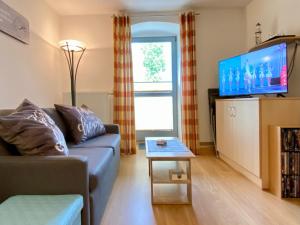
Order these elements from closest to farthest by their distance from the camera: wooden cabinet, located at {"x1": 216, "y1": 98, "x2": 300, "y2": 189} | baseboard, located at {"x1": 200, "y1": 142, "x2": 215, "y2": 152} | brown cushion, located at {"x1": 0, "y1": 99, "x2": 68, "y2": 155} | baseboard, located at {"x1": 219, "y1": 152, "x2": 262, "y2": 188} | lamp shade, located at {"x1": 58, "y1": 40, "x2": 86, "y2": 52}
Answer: brown cushion, located at {"x1": 0, "y1": 99, "x2": 68, "y2": 155}, wooden cabinet, located at {"x1": 216, "y1": 98, "x2": 300, "y2": 189}, baseboard, located at {"x1": 219, "y1": 152, "x2": 262, "y2": 188}, lamp shade, located at {"x1": 58, "y1": 40, "x2": 86, "y2": 52}, baseboard, located at {"x1": 200, "y1": 142, "x2": 215, "y2": 152}

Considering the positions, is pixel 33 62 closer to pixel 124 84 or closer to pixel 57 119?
pixel 57 119

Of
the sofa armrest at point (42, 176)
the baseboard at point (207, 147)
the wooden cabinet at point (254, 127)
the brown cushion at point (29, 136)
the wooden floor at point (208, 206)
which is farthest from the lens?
the baseboard at point (207, 147)

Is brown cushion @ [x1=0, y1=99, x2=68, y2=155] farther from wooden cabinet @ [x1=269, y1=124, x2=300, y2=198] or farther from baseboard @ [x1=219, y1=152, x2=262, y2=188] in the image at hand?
baseboard @ [x1=219, y1=152, x2=262, y2=188]

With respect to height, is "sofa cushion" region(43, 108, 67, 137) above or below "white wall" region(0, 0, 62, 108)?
below

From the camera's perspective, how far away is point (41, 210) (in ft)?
3.89

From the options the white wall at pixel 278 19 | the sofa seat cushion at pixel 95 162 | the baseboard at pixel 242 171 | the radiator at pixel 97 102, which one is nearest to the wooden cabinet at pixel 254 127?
the baseboard at pixel 242 171

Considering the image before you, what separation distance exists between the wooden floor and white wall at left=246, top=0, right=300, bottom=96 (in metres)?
1.37

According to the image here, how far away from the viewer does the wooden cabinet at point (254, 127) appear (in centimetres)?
257

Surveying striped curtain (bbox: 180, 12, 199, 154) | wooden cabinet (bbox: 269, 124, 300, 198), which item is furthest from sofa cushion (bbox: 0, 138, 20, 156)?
striped curtain (bbox: 180, 12, 199, 154)

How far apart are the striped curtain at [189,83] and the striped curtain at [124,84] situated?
0.88 metres

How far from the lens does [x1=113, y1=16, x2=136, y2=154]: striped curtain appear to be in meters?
4.33

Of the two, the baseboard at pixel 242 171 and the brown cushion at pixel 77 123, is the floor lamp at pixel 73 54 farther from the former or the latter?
the baseboard at pixel 242 171

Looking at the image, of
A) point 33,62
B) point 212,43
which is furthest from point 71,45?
point 212,43

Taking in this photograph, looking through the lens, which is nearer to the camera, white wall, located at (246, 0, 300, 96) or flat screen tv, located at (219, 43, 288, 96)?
flat screen tv, located at (219, 43, 288, 96)
